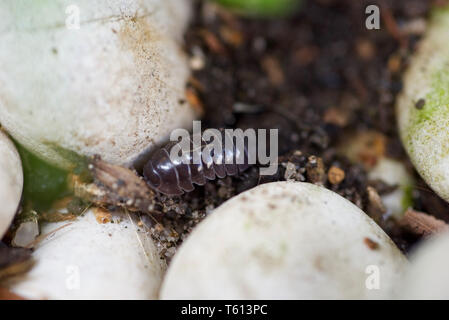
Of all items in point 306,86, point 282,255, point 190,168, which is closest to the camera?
point 282,255

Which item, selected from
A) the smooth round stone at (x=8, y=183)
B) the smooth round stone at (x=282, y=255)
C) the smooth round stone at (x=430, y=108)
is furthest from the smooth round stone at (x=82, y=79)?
the smooth round stone at (x=430, y=108)

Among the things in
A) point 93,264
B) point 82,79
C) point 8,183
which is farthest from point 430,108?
point 8,183

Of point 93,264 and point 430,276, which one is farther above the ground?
point 430,276

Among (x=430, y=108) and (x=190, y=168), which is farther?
(x=190, y=168)

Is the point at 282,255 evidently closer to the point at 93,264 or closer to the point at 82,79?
the point at 93,264

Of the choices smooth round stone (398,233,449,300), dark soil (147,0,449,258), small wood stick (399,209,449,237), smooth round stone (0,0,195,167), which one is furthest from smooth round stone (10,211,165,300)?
small wood stick (399,209,449,237)

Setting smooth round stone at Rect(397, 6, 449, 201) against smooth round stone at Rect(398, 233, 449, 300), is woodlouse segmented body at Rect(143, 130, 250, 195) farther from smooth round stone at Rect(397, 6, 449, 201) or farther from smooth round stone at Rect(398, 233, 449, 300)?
smooth round stone at Rect(398, 233, 449, 300)
